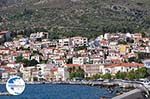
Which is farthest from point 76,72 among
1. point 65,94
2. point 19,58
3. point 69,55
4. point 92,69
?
point 65,94

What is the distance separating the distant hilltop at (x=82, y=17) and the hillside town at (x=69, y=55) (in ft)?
22.3

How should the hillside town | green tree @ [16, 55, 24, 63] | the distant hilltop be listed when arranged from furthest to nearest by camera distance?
1. the distant hilltop
2. green tree @ [16, 55, 24, 63]
3. the hillside town

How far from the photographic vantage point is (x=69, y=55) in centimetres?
9256

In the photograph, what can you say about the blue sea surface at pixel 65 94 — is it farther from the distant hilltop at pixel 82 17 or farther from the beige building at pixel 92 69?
the distant hilltop at pixel 82 17

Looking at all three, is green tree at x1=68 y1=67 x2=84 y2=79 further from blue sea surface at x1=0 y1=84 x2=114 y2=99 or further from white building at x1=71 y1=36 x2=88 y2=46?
white building at x1=71 y1=36 x2=88 y2=46

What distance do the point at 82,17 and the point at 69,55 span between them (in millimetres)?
32508

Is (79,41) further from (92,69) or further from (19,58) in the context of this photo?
(92,69)

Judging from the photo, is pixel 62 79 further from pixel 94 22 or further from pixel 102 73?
pixel 94 22

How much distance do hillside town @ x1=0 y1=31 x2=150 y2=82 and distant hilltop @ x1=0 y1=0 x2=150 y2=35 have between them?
6812 millimetres

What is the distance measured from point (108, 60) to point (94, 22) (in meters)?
30.6

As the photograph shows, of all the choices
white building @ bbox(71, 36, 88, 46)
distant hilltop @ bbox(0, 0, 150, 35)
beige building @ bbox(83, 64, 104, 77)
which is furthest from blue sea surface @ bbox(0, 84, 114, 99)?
distant hilltop @ bbox(0, 0, 150, 35)

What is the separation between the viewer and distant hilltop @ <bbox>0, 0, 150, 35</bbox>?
116 metres

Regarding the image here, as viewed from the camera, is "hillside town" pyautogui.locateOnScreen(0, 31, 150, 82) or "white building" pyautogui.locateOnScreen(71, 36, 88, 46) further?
"white building" pyautogui.locateOnScreen(71, 36, 88, 46)

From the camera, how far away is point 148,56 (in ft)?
301
